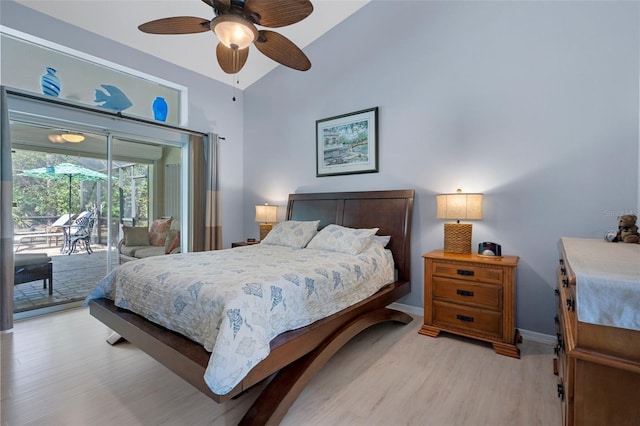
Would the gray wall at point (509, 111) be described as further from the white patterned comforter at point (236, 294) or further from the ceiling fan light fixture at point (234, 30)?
the ceiling fan light fixture at point (234, 30)

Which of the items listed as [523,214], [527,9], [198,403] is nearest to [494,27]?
[527,9]

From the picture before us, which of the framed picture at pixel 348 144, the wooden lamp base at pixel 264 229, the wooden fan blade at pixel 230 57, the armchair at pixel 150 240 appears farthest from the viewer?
the wooden lamp base at pixel 264 229

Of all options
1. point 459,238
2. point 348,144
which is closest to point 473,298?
point 459,238

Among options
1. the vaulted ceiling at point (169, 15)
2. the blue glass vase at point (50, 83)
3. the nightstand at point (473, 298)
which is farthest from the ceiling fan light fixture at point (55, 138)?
the nightstand at point (473, 298)

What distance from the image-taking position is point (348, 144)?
144 inches

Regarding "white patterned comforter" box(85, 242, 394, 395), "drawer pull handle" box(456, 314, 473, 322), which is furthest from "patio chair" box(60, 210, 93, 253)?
"drawer pull handle" box(456, 314, 473, 322)

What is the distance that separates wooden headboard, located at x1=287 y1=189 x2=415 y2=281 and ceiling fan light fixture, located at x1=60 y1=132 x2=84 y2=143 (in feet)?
9.02

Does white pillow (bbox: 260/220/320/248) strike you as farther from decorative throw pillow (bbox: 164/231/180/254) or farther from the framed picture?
decorative throw pillow (bbox: 164/231/180/254)

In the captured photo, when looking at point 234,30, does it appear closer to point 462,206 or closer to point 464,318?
point 462,206

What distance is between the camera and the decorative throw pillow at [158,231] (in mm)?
4121


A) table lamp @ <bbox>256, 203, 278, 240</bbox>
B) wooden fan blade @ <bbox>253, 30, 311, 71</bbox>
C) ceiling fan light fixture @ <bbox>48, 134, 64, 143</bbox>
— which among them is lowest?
table lamp @ <bbox>256, 203, 278, 240</bbox>

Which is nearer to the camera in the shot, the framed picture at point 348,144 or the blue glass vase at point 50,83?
the blue glass vase at point 50,83

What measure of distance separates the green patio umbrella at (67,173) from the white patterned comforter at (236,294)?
1.96m

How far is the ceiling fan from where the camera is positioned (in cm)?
178
